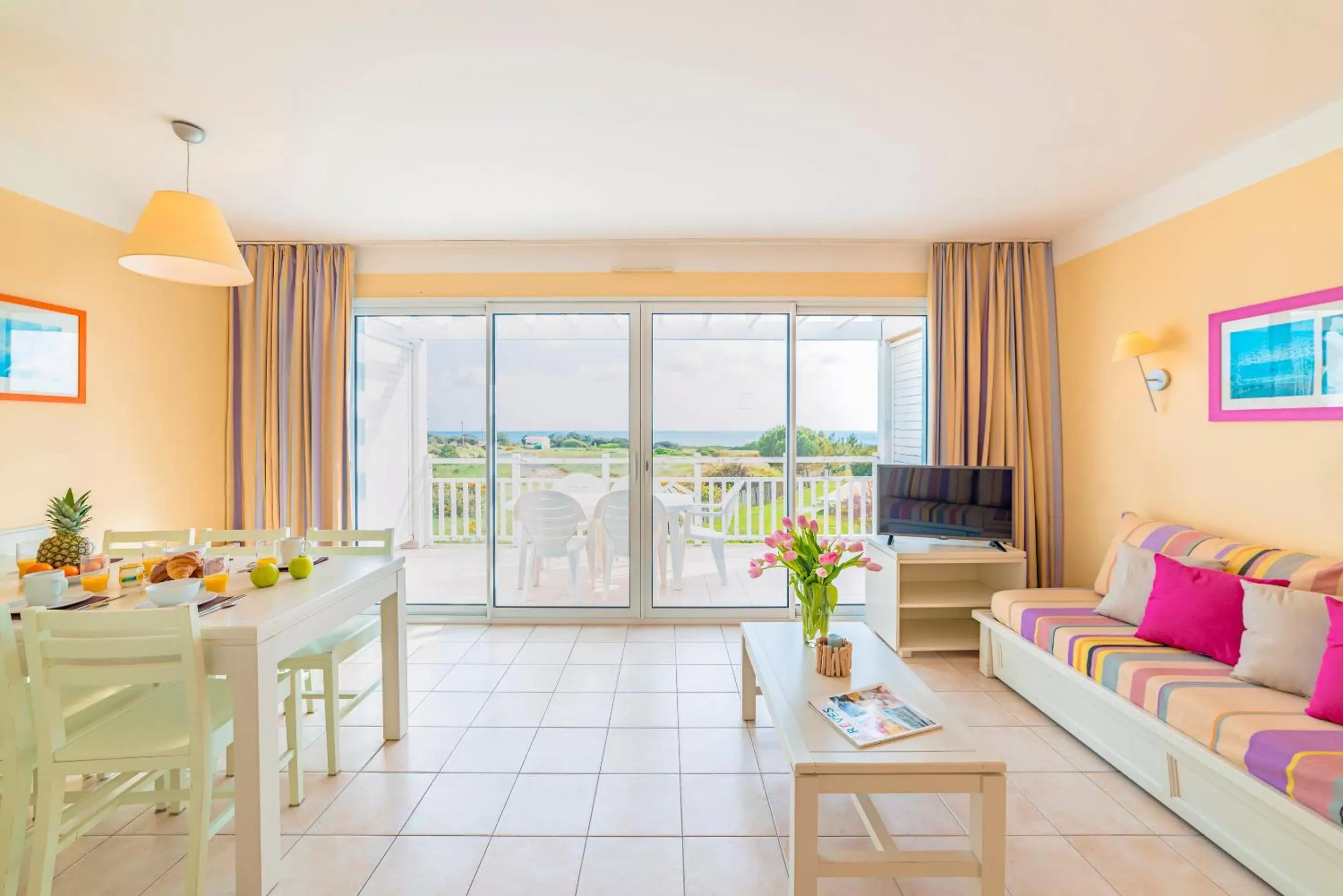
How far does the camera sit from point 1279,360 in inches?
102

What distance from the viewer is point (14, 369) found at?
9.02 ft

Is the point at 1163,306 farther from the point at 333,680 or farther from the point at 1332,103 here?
the point at 333,680

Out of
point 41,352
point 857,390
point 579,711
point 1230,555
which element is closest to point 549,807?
point 579,711

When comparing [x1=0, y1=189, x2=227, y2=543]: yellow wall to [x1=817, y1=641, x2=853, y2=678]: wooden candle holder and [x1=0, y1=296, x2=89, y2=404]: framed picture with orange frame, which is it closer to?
[x1=0, y1=296, x2=89, y2=404]: framed picture with orange frame

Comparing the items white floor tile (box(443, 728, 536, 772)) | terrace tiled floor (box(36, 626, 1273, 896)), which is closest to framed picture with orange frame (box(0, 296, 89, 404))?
terrace tiled floor (box(36, 626, 1273, 896))

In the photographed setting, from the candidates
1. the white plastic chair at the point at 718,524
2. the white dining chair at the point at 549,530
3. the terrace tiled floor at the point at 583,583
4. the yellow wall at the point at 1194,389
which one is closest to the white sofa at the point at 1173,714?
the yellow wall at the point at 1194,389

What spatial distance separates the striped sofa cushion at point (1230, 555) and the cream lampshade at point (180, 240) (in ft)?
13.6

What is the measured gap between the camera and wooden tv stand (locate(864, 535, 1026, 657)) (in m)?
3.57

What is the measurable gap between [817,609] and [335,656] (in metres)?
1.81

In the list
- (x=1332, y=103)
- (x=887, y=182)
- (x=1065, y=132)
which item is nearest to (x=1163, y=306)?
(x=1332, y=103)

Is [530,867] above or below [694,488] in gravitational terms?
below

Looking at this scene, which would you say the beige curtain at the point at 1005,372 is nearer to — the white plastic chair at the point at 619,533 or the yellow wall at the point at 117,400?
the white plastic chair at the point at 619,533

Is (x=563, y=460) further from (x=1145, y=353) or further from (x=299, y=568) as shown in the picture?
(x=1145, y=353)

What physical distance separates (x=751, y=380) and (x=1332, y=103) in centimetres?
293
